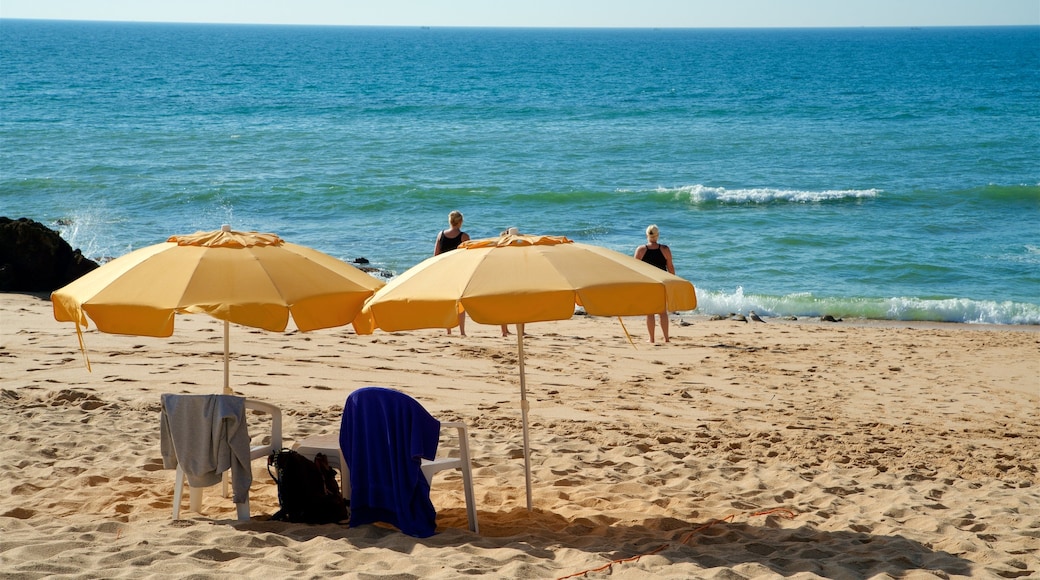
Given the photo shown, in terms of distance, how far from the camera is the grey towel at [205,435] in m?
5.31

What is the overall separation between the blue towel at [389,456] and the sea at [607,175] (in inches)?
383

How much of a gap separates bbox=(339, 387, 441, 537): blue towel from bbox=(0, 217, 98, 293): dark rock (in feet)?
31.5

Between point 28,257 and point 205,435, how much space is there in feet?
31.1

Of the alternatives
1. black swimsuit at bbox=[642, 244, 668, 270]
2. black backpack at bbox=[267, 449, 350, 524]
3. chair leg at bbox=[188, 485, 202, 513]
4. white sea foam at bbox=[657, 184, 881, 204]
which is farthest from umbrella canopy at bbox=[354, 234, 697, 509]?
white sea foam at bbox=[657, 184, 881, 204]

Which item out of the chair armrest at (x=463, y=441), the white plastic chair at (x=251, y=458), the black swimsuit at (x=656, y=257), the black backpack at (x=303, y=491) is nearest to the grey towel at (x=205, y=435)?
the white plastic chair at (x=251, y=458)

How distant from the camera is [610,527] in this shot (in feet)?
18.9

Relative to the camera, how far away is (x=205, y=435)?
537cm

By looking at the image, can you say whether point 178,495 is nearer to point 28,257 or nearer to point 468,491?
point 468,491

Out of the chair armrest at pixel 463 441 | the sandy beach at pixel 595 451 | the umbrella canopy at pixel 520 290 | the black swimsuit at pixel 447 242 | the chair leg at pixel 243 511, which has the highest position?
the umbrella canopy at pixel 520 290

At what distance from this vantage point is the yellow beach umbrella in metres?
4.94

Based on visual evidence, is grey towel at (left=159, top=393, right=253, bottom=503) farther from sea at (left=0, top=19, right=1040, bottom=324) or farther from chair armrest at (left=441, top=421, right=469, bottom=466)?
sea at (left=0, top=19, right=1040, bottom=324)

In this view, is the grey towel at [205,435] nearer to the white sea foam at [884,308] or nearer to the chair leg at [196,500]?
the chair leg at [196,500]

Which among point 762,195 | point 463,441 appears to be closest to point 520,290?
point 463,441

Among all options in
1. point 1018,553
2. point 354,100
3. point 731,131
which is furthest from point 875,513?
point 354,100
